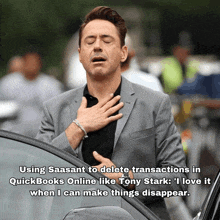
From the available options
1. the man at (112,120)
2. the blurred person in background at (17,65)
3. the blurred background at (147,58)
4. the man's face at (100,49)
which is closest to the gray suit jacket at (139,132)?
the man at (112,120)

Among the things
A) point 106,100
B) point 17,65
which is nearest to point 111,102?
point 106,100

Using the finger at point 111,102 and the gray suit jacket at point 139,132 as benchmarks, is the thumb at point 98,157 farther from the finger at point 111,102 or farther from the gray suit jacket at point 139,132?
the finger at point 111,102

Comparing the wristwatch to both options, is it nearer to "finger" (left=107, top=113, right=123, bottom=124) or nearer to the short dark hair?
"finger" (left=107, top=113, right=123, bottom=124)

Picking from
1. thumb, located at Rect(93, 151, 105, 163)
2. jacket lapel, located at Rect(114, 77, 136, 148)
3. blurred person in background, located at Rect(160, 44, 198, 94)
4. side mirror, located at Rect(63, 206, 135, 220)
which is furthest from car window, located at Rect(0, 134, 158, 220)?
blurred person in background, located at Rect(160, 44, 198, 94)

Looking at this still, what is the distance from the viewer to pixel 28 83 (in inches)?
203

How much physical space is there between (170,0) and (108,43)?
20.7 feet

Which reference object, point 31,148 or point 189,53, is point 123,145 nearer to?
point 31,148

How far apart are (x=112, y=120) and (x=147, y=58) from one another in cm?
631

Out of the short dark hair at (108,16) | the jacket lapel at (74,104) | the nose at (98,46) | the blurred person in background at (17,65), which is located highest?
the blurred person in background at (17,65)

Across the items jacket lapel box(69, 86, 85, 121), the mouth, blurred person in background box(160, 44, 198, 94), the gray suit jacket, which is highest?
blurred person in background box(160, 44, 198, 94)

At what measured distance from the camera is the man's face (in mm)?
2305

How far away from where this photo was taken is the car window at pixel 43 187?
1910mm

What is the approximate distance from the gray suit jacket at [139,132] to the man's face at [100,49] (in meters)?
0.13

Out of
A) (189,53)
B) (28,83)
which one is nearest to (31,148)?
(28,83)
